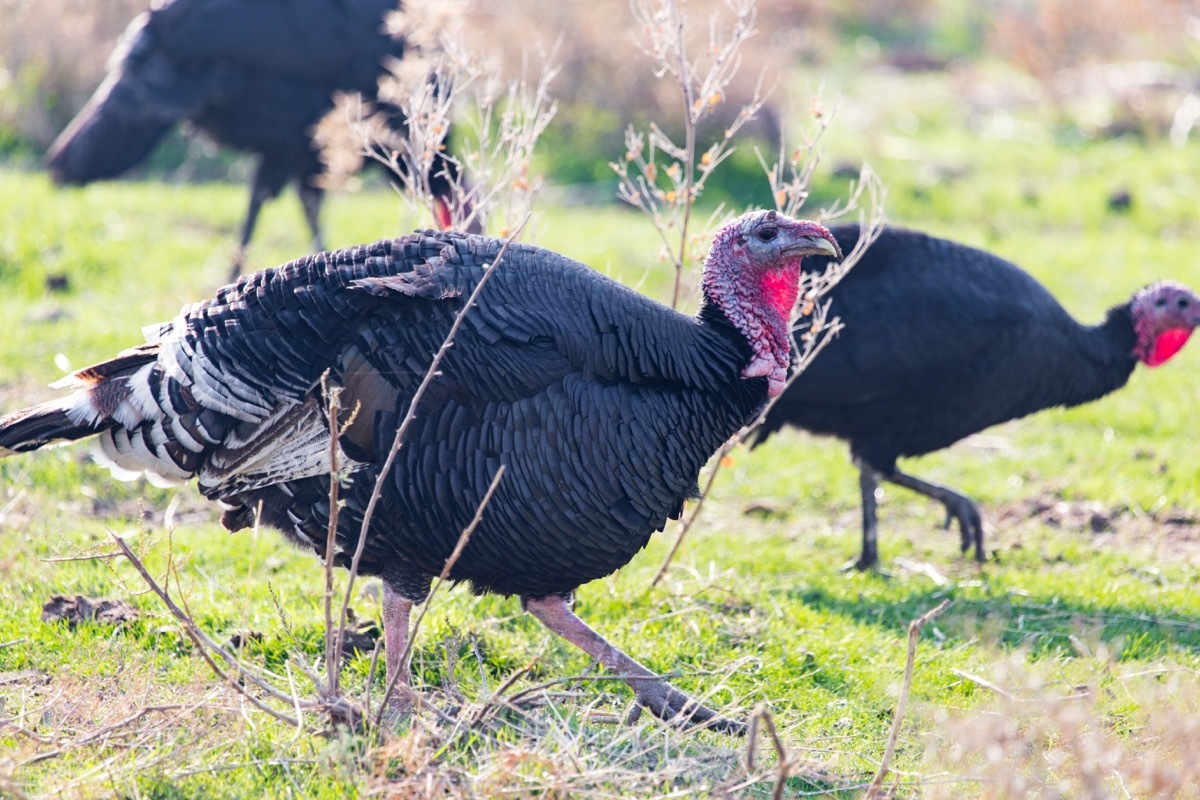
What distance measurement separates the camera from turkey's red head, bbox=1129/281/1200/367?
6.11 metres

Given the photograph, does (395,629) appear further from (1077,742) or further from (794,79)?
(794,79)

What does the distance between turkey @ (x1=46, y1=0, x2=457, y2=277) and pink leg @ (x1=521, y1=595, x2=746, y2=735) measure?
3.97 m

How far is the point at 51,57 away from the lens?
10898 mm

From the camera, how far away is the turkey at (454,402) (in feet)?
12.1

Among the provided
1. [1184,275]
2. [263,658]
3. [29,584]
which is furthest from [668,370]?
[1184,275]

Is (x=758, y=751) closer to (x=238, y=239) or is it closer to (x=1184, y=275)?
(x=238, y=239)

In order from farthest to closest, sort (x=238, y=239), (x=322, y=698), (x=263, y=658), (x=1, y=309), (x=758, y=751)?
1. (x=238, y=239)
2. (x=1, y=309)
3. (x=263, y=658)
4. (x=758, y=751)
5. (x=322, y=698)

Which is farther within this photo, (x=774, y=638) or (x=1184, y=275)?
(x=1184, y=275)

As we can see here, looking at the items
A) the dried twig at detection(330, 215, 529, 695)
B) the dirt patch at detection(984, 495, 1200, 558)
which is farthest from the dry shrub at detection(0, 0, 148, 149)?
the dried twig at detection(330, 215, 529, 695)

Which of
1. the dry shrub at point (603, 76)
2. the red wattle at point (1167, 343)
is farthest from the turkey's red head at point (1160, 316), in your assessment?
the dry shrub at point (603, 76)

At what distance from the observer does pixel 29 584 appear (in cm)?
473

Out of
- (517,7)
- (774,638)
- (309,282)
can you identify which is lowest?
(774,638)

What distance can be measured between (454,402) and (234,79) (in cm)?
483

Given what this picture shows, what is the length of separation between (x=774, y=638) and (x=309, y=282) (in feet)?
6.50
